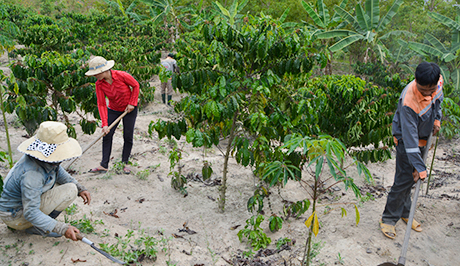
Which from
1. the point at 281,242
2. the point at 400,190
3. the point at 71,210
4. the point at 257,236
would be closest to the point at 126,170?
the point at 71,210

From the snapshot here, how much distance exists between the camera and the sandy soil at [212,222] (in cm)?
287

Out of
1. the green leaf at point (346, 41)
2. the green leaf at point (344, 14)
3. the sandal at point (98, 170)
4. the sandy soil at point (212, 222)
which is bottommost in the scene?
the sandal at point (98, 170)

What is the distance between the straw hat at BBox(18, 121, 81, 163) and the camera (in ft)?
7.76

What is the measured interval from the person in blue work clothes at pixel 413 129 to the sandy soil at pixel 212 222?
0.27 metres

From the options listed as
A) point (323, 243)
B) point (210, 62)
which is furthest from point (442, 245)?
point (210, 62)

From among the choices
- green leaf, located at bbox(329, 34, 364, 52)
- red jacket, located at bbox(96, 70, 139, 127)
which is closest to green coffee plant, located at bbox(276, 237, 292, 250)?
red jacket, located at bbox(96, 70, 139, 127)

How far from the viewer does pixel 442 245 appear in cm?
330

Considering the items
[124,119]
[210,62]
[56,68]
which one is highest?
[210,62]

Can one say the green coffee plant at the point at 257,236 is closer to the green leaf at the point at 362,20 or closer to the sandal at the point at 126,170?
the sandal at the point at 126,170

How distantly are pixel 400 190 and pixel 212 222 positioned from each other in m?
2.08

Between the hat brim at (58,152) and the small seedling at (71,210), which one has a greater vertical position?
the hat brim at (58,152)

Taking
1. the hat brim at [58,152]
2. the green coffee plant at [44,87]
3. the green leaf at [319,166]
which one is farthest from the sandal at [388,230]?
the green coffee plant at [44,87]

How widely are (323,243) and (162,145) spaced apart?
3.68 metres

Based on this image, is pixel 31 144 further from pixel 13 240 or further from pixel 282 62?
pixel 282 62
